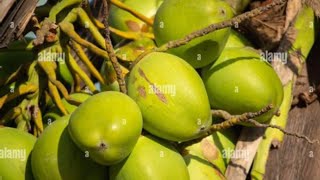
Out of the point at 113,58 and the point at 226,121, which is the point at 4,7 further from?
the point at 226,121

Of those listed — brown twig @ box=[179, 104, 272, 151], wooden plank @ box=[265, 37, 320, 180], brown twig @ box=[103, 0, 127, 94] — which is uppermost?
brown twig @ box=[103, 0, 127, 94]

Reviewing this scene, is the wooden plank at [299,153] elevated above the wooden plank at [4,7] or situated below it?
below

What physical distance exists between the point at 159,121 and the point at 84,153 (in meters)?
0.16

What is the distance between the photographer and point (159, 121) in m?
1.32

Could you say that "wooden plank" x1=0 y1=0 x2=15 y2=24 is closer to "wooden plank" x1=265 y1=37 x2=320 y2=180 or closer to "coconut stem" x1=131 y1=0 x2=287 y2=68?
"coconut stem" x1=131 y1=0 x2=287 y2=68

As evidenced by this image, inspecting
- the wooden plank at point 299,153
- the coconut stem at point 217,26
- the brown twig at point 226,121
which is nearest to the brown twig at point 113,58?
the coconut stem at point 217,26

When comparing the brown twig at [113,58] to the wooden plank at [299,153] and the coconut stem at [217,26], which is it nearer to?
the coconut stem at [217,26]

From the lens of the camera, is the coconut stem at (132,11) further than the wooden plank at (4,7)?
Yes

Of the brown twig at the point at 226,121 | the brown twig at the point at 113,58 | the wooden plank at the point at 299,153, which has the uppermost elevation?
the brown twig at the point at 113,58

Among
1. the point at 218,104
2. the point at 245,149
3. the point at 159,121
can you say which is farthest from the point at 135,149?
the point at 245,149

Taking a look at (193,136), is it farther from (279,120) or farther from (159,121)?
(279,120)

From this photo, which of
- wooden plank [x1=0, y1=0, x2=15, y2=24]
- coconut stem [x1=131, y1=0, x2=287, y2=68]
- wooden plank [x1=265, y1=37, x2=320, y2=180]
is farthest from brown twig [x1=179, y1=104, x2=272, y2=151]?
wooden plank [x1=0, y1=0, x2=15, y2=24]

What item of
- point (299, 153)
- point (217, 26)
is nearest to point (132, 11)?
point (217, 26)

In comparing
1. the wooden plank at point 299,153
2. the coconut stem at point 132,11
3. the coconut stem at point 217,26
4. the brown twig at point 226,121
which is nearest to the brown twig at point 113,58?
the coconut stem at point 217,26
